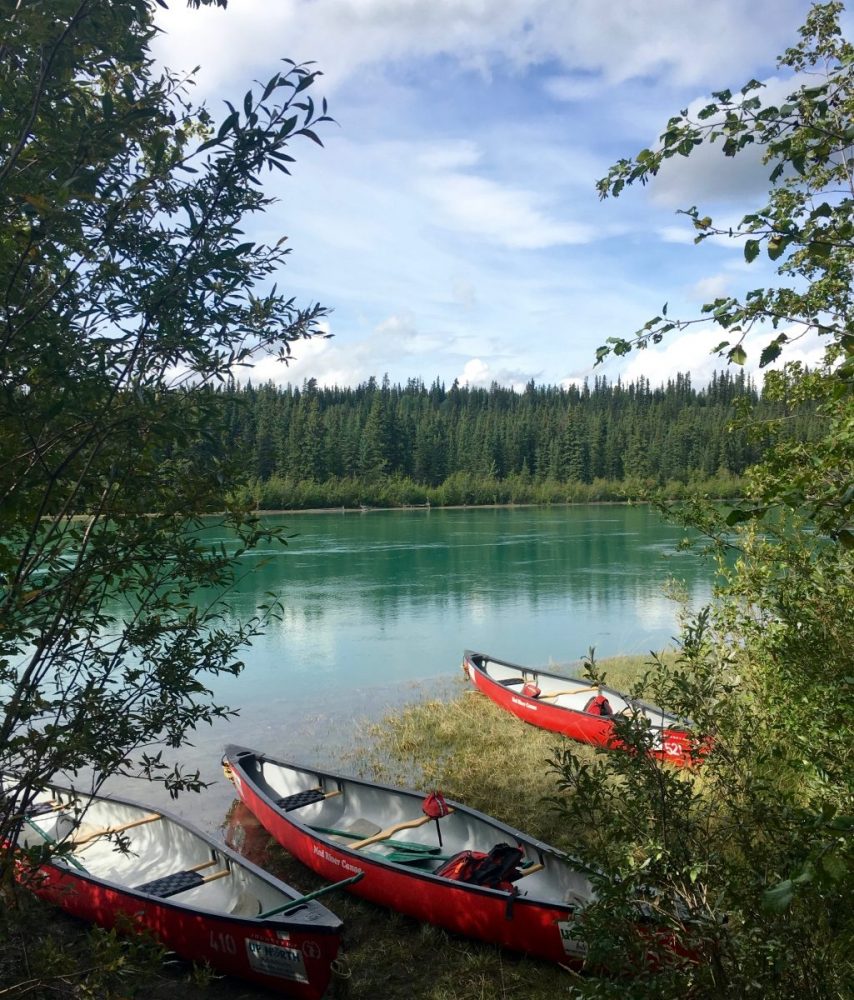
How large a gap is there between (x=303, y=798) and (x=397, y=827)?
1665mm

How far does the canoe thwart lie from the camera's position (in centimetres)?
859

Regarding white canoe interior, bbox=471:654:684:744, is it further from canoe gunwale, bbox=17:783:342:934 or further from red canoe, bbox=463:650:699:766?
canoe gunwale, bbox=17:783:342:934

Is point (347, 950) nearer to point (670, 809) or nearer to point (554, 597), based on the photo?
point (670, 809)

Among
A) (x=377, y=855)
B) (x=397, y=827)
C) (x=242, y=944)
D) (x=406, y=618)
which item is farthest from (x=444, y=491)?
(x=242, y=944)

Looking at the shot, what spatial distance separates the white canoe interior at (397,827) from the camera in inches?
254

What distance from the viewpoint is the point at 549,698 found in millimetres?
12695

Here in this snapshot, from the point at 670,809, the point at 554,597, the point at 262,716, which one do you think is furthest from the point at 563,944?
the point at 554,597

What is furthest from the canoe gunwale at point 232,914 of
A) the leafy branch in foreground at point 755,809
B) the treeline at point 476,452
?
the treeline at point 476,452

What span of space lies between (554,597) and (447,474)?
2551 inches

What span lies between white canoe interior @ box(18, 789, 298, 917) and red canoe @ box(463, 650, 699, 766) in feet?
15.5

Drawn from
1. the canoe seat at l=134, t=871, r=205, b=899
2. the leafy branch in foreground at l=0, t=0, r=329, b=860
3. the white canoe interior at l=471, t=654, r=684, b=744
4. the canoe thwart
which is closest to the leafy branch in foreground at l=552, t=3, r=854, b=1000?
the leafy branch in foreground at l=0, t=0, r=329, b=860

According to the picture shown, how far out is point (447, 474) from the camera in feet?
294

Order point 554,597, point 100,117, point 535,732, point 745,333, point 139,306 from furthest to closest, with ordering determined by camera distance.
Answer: point 554,597 → point 535,732 → point 139,306 → point 100,117 → point 745,333

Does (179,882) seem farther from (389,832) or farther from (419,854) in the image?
(419,854)
